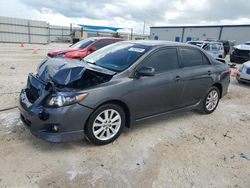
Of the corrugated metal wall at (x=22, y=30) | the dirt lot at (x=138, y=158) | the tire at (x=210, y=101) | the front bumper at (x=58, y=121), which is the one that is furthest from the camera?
the corrugated metal wall at (x=22, y=30)

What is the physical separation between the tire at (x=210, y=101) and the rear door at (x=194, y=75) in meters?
0.19

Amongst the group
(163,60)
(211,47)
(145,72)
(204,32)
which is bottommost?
(145,72)

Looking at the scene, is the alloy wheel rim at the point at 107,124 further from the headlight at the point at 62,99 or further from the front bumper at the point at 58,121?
the headlight at the point at 62,99

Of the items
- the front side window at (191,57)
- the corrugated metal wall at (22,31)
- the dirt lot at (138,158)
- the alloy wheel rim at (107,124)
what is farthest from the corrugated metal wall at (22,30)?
the alloy wheel rim at (107,124)

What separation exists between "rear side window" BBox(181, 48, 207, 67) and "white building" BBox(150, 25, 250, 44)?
3074 cm

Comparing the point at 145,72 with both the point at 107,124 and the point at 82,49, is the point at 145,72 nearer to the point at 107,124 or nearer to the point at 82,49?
the point at 107,124

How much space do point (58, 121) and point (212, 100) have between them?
3.50 metres

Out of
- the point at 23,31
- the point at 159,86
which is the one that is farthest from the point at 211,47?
the point at 23,31

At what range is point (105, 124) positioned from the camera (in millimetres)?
3174

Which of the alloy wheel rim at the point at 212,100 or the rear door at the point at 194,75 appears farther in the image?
the alloy wheel rim at the point at 212,100

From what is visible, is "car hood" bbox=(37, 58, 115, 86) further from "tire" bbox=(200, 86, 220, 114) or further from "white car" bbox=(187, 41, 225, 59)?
"white car" bbox=(187, 41, 225, 59)

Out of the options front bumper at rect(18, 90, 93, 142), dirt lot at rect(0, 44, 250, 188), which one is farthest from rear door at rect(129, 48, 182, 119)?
front bumper at rect(18, 90, 93, 142)

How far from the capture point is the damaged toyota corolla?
111 inches

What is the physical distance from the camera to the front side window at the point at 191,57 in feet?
13.5
